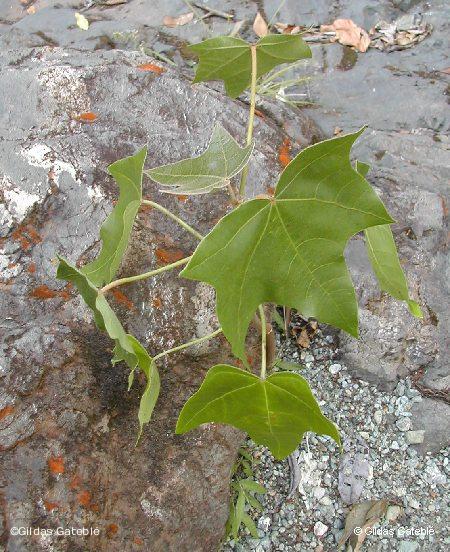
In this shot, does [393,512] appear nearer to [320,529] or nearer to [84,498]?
[320,529]

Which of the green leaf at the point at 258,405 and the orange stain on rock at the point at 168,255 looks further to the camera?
the orange stain on rock at the point at 168,255

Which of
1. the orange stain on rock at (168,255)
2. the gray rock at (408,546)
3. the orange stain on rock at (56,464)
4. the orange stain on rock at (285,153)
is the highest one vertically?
the orange stain on rock at (168,255)

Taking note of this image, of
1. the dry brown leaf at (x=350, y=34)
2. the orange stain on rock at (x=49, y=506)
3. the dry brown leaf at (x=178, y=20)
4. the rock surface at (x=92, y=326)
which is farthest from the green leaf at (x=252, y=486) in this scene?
the dry brown leaf at (x=178, y=20)

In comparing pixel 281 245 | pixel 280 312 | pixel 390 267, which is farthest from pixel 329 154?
pixel 280 312

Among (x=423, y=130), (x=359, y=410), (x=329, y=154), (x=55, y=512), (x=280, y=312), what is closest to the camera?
(x=329, y=154)

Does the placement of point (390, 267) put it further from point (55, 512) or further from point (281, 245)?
point (55, 512)

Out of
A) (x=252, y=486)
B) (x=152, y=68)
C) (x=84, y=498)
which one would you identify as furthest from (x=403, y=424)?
(x=152, y=68)

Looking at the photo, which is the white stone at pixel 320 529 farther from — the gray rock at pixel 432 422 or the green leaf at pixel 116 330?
the green leaf at pixel 116 330
